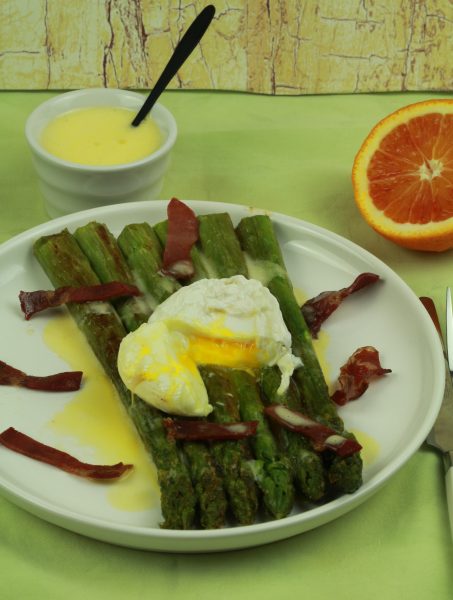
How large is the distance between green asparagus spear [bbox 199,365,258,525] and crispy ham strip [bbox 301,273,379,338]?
582 millimetres

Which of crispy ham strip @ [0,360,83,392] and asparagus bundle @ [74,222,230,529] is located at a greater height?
asparagus bundle @ [74,222,230,529]

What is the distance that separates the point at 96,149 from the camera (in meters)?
4.82

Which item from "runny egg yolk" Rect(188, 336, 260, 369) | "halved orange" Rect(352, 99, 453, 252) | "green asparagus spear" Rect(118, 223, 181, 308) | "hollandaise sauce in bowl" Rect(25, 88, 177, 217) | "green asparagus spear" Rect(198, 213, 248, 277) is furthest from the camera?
"halved orange" Rect(352, 99, 453, 252)

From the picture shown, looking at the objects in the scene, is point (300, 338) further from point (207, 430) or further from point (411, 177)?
point (411, 177)

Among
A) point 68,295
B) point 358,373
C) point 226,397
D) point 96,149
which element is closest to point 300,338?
point 358,373

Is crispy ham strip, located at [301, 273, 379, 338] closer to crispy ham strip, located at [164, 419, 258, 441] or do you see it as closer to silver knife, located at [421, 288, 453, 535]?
silver knife, located at [421, 288, 453, 535]

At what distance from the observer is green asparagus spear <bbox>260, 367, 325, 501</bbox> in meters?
3.20

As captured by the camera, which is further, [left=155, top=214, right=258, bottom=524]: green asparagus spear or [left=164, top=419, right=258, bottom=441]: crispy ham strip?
[left=164, top=419, right=258, bottom=441]: crispy ham strip

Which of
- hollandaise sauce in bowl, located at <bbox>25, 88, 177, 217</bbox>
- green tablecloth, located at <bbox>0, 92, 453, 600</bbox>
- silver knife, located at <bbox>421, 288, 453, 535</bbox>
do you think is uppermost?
hollandaise sauce in bowl, located at <bbox>25, 88, 177, 217</bbox>

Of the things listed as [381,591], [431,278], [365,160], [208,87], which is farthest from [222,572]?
[208,87]

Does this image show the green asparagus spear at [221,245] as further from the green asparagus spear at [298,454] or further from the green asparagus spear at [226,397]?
the green asparagus spear at [298,454]

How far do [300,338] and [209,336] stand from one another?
0.45 meters

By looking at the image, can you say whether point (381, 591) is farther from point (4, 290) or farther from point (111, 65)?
point (111, 65)

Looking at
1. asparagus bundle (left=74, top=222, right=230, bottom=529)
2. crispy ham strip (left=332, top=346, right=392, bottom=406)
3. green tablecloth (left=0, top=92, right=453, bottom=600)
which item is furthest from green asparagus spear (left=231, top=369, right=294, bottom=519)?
asparagus bundle (left=74, top=222, right=230, bottom=529)
